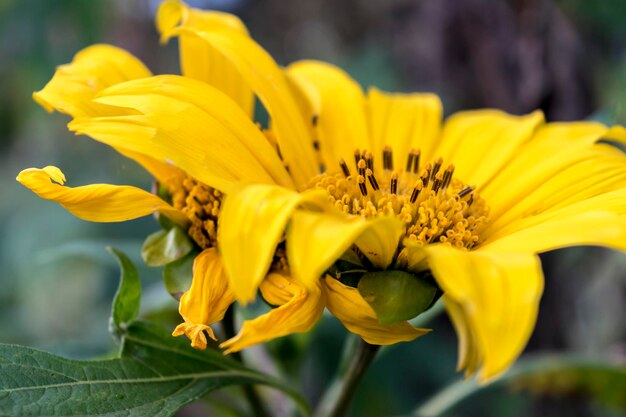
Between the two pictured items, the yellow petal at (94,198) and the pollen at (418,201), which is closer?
the yellow petal at (94,198)

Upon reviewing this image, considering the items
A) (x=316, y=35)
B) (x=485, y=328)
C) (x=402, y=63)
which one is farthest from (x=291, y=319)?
(x=316, y=35)

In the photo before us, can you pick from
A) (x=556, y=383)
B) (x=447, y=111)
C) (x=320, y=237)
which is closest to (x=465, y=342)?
(x=320, y=237)

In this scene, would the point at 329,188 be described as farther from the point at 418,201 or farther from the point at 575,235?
the point at 575,235

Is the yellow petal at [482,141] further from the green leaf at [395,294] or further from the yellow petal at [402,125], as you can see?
the green leaf at [395,294]

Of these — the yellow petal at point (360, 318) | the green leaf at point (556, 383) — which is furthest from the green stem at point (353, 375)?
the green leaf at point (556, 383)

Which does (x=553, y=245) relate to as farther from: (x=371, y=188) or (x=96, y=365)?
(x=96, y=365)
